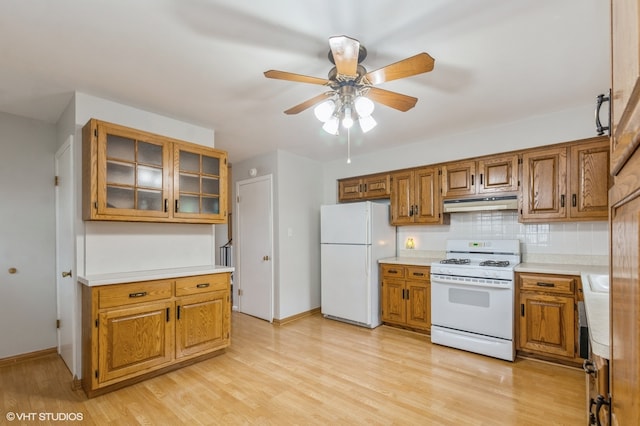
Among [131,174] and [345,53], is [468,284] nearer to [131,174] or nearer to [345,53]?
[345,53]

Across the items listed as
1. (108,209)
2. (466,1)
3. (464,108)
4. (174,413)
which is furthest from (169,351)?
(464,108)

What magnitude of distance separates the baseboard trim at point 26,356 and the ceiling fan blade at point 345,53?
3.83 m

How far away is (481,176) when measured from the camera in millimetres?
3514

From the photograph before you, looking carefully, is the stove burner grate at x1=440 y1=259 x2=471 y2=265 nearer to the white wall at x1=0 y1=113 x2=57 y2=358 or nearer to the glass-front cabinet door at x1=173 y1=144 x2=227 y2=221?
the glass-front cabinet door at x1=173 y1=144 x2=227 y2=221

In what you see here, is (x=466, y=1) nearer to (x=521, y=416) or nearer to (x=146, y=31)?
(x=146, y=31)

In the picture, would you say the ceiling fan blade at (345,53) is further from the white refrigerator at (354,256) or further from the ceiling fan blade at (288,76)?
the white refrigerator at (354,256)

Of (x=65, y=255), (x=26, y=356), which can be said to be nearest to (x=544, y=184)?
(x=65, y=255)

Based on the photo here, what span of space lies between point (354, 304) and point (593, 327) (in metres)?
2.98

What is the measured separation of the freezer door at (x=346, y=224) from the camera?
399 cm

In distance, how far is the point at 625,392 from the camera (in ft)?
2.18

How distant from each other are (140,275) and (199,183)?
999 millimetres

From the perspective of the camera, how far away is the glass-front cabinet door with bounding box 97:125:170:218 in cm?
249

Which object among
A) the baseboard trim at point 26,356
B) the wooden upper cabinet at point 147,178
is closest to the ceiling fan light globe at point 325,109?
the wooden upper cabinet at point 147,178

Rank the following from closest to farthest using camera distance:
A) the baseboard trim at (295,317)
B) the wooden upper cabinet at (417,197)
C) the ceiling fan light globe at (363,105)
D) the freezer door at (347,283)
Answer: the ceiling fan light globe at (363,105) → the wooden upper cabinet at (417,197) → the freezer door at (347,283) → the baseboard trim at (295,317)
